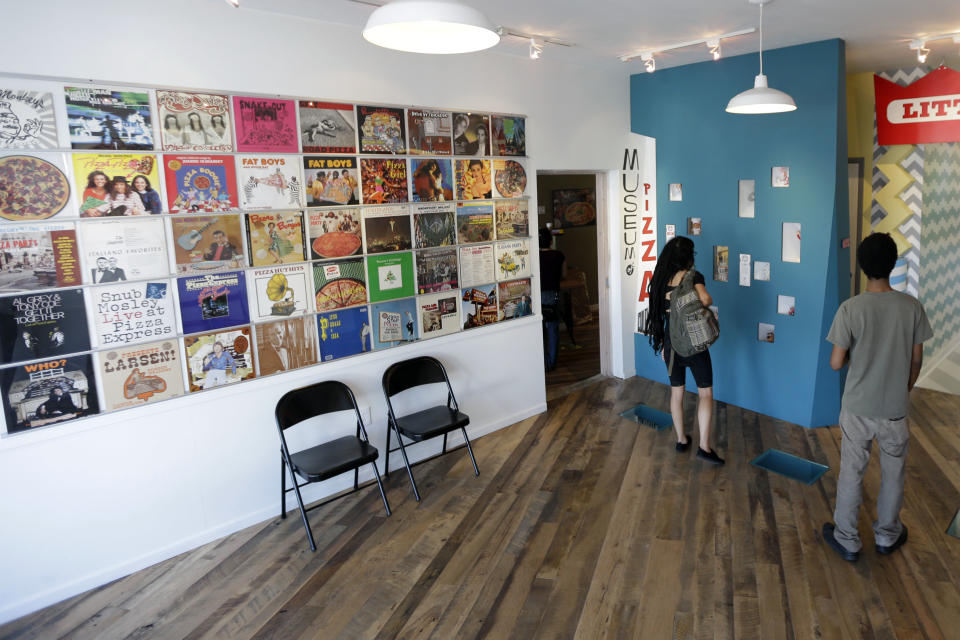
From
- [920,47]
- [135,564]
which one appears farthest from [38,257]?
[920,47]

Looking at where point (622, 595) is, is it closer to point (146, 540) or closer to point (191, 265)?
point (146, 540)

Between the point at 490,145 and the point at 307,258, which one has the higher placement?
the point at 490,145

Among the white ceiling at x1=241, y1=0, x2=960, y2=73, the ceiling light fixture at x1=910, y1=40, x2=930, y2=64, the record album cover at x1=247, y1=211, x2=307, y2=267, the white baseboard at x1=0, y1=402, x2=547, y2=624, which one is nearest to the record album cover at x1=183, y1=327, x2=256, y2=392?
the record album cover at x1=247, y1=211, x2=307, y2=267

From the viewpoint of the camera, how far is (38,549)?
3.32 meters

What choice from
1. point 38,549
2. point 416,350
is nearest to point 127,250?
point 38,549

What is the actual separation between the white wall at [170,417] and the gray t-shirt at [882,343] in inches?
102

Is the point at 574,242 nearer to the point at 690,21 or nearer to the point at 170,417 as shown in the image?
the point at 690,21

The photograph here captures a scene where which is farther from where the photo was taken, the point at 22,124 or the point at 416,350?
the point at 416,350

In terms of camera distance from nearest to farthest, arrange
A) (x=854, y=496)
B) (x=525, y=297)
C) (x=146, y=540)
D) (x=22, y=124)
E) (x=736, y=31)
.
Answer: (x=22, y=124), (x=854, y=496), (x=146, y=540), (x=736, y=31), (x=525, y=297)

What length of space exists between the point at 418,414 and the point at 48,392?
7.30 ft

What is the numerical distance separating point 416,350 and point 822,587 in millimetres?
2934

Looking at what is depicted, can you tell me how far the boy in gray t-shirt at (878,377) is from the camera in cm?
313

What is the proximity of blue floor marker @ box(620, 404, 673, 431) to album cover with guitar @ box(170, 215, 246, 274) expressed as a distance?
3.51m

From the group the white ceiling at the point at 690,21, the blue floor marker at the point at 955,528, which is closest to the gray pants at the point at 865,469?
the blue floor marker at the point at 955,528
